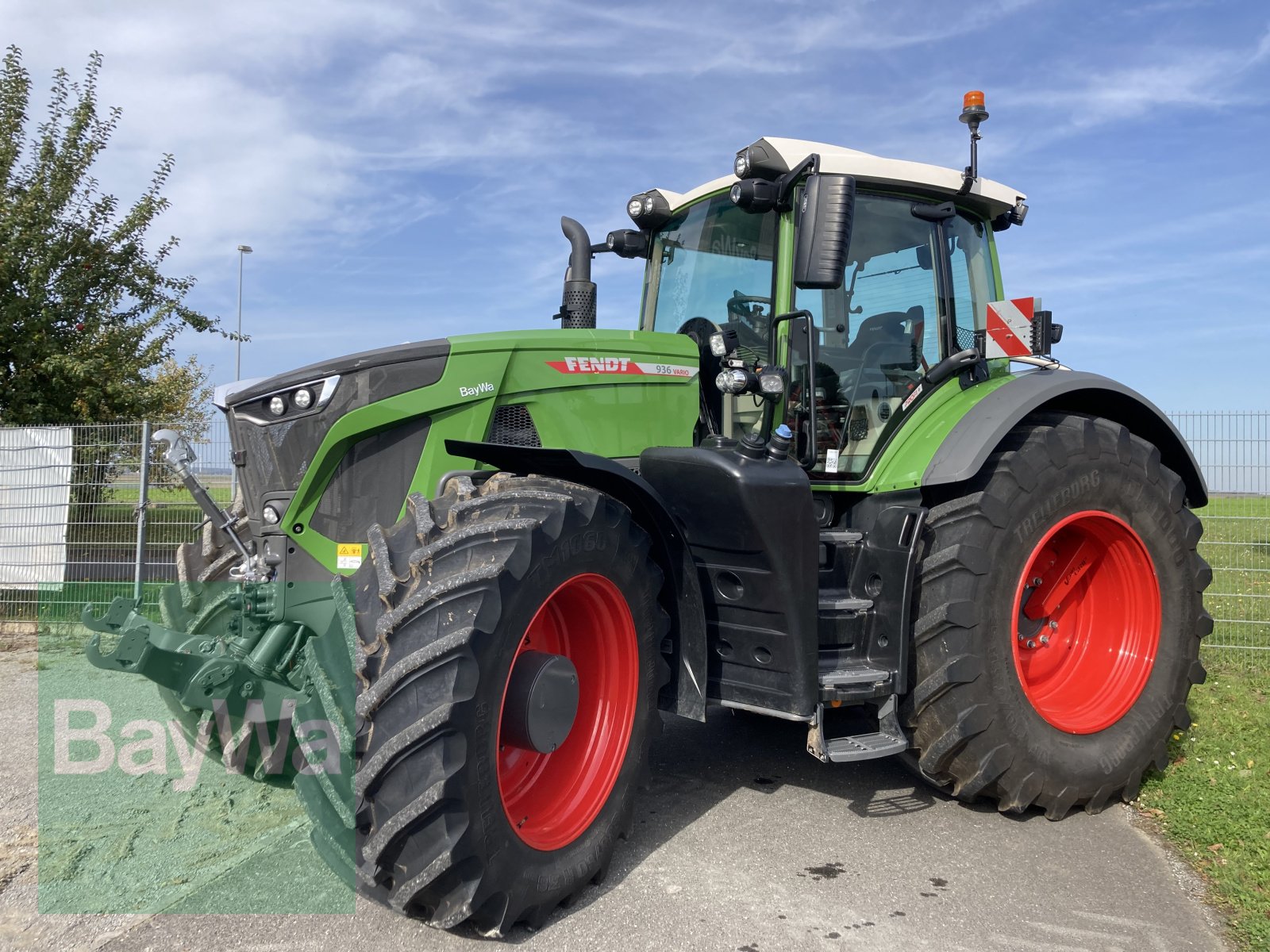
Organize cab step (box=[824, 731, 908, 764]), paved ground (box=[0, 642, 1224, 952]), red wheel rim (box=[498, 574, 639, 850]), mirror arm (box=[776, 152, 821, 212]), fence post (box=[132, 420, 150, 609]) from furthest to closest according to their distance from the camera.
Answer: fence post (box=[132, 420, 150, 609]) → mirror arm (box=[776, 152, 821, 212]) → cab step (box=[824, 731, 908, 764]) → red wheel rim (box=[498, 574, 639, 850]) → paved ground (box=[0, 642, 1224, 952])

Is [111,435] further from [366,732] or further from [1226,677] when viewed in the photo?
[1226,677]

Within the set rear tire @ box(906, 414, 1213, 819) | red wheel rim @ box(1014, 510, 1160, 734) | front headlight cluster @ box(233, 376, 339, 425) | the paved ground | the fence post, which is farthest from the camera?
the fence post

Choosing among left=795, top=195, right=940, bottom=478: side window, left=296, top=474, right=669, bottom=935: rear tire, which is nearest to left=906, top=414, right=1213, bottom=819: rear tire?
left=795, top=195, right=940, bottom=478: side window

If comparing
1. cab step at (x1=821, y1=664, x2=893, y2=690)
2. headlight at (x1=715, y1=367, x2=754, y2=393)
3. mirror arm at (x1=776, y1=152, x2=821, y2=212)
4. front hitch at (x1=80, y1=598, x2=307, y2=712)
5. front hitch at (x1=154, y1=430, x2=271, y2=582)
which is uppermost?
mirror arm at (x1=776, y1=152, x2=821, y2=212)

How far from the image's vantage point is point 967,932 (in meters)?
3.02

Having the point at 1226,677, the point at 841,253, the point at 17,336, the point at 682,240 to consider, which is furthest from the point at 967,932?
the point at 17,336

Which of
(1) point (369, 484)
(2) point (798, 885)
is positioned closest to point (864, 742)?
(2) point (798, 885)

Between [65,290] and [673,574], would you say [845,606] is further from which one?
[65,290]

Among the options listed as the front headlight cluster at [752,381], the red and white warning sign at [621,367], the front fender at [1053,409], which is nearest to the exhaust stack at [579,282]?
the red and white warning sign at [621,367]

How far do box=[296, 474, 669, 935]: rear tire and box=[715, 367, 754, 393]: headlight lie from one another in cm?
96

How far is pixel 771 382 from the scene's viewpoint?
4.00 metres

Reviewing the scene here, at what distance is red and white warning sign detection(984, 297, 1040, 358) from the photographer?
15.4 feet

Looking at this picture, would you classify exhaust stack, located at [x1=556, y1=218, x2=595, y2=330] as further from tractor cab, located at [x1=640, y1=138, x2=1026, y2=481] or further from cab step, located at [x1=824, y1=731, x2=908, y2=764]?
cab step, located at [x1=824, y1=731, x2=908, y2=764]

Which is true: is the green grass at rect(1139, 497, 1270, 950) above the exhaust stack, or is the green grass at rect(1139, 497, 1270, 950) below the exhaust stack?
below
